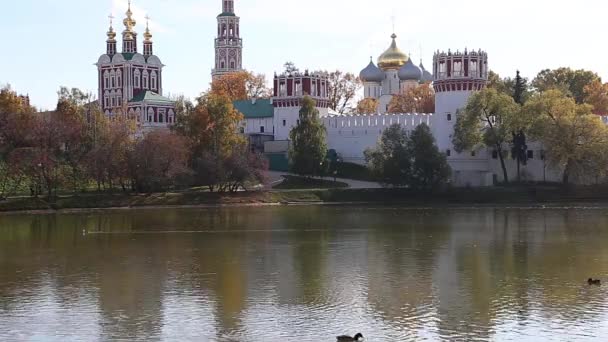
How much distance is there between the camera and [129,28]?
283 ft

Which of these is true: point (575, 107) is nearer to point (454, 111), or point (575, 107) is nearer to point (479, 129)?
point (479, 129)

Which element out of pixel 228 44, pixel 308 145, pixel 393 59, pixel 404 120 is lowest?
pixel 308 145

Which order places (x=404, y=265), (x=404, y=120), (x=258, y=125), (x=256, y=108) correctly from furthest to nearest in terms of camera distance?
(x=256, y=108) < (x=258, y=125) < (x=404, y=120) < (x=404, y=265)

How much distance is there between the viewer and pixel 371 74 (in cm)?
8550

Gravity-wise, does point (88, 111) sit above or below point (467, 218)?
above

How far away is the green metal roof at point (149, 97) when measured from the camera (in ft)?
267

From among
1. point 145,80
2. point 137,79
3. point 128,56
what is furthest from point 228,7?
point 137,79

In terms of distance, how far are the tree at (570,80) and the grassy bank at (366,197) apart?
22089mm


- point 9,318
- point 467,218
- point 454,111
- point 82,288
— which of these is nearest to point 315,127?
point 454,111

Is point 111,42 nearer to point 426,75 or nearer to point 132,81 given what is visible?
point 132,81

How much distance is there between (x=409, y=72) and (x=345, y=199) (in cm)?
3022

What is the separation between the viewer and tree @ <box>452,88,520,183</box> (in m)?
55.1

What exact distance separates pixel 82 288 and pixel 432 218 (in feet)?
75.4

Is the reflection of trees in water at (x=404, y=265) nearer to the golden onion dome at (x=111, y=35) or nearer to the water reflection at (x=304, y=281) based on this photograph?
the water reflection at (x=304, y=281)
